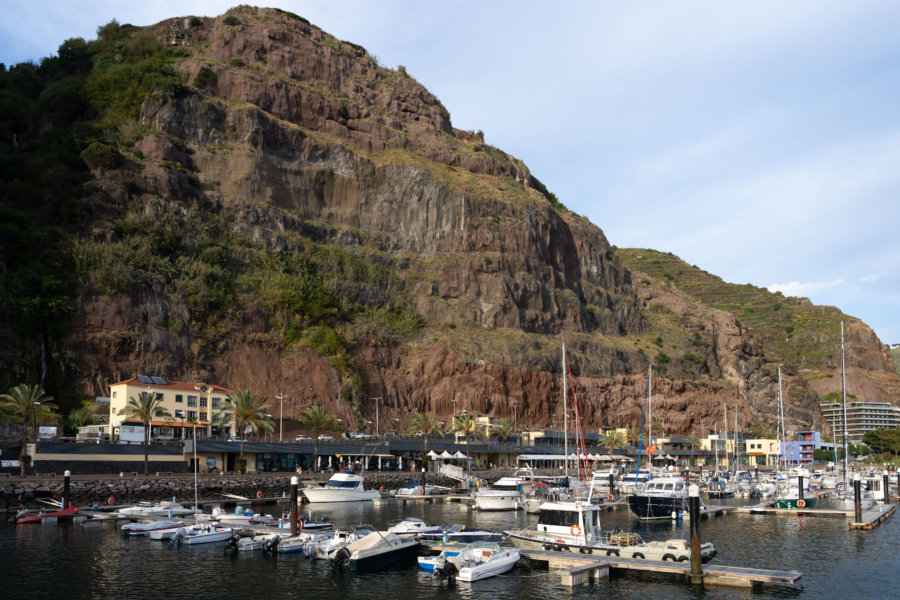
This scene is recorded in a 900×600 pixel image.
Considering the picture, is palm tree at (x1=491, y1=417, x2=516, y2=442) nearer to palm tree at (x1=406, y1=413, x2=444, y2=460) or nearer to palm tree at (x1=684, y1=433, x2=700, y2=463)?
palm tree at (x1=406, y1=413, x2=444, y2=460)

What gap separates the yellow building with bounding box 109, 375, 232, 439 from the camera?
9494 cm

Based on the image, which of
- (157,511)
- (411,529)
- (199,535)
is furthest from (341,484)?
(411,529)

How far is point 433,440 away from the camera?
124 m

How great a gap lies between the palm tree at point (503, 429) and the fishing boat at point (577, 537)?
81.0 m

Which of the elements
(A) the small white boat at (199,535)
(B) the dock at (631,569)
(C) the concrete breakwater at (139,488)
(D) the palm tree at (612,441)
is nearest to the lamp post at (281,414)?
(C) the concrete breakwater at (139,488)

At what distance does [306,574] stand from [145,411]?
4768 cm

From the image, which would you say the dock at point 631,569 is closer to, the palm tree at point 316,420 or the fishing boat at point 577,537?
the fishing boat at point 577,537

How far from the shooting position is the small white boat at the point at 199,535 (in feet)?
174

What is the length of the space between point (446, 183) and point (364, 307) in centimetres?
4179

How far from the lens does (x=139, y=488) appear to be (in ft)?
243

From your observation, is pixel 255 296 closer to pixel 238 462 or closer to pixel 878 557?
pixel 238 462

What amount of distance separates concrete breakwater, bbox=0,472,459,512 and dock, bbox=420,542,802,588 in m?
38.7

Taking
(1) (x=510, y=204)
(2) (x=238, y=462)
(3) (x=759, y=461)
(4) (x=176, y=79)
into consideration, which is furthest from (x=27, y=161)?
(3) (x=759, y=461)

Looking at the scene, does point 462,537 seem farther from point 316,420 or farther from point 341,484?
point 316,420
